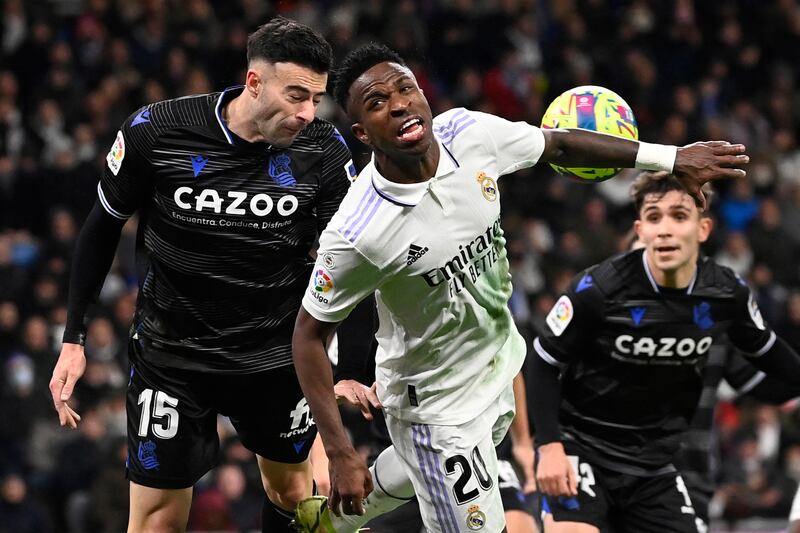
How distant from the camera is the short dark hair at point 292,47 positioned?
5.12 m

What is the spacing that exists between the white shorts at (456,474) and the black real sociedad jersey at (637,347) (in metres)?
1.16

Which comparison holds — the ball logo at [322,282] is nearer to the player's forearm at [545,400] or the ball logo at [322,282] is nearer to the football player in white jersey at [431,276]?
the football player in white jersey at [431,276]

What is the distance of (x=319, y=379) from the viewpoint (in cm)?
466

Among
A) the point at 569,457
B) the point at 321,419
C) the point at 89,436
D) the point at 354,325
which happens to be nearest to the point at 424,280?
the point at 321,419

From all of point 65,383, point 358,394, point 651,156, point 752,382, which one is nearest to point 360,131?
point 651,156

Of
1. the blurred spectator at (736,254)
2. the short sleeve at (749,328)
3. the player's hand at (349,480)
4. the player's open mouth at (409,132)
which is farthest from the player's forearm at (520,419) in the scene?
the blurred spectator at (736,254)

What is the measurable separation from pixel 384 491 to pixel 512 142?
1.54 metres

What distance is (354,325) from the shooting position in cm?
579

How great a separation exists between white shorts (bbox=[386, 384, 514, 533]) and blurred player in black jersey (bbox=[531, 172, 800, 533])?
36.7 inches

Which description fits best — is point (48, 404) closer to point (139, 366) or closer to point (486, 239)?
point (139, 366)

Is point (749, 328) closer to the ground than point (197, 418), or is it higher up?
higher up

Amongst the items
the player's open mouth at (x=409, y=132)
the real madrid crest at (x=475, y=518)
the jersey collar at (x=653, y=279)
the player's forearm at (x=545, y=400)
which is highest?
the player's open mouth at (x=409, y=132)

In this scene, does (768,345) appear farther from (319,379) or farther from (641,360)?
(319,379)

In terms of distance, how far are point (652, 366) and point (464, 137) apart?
73.7 inches
